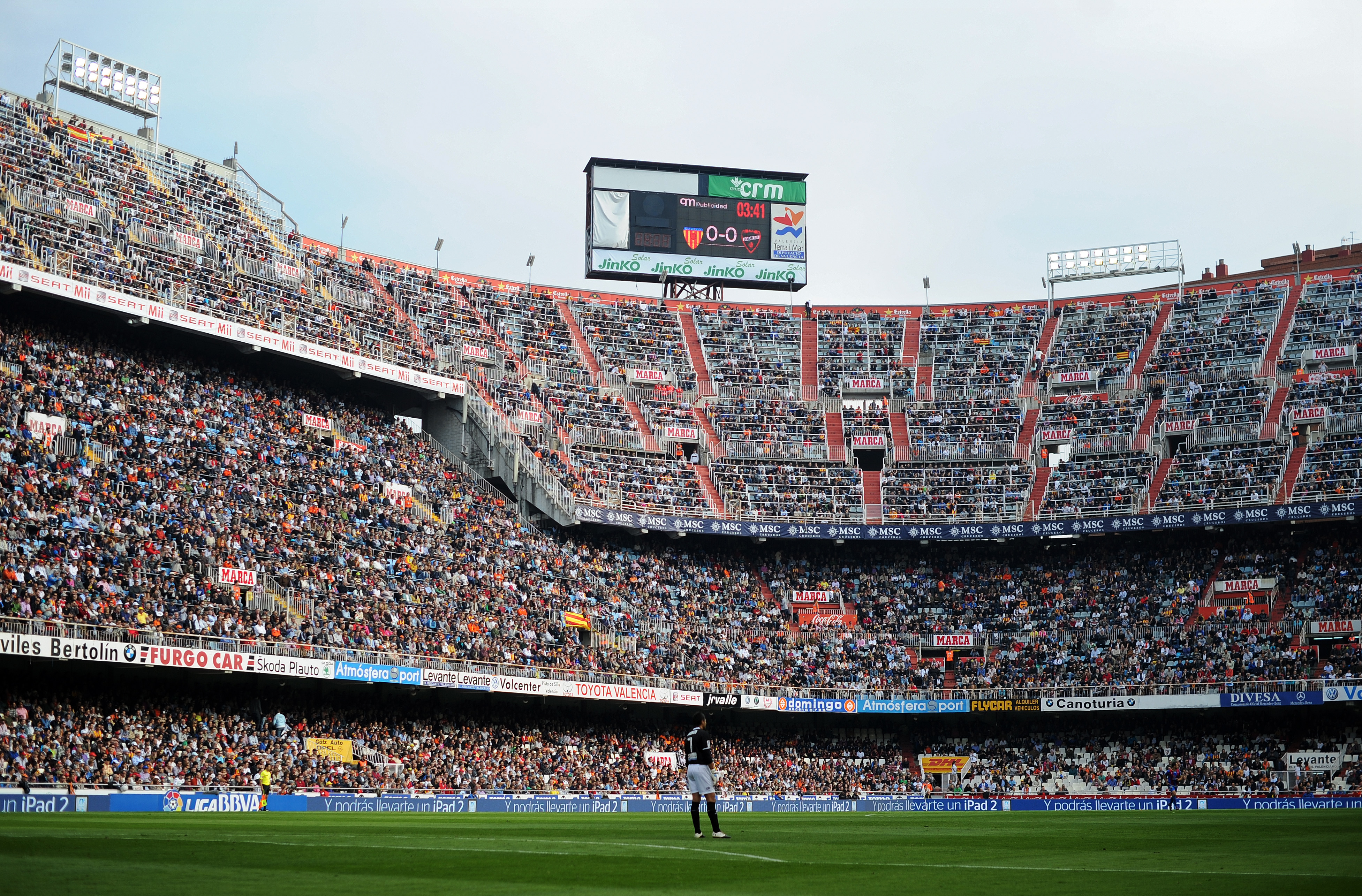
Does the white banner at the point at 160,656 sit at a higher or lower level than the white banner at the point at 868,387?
lower

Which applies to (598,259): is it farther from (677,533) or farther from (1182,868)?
(1182,868)

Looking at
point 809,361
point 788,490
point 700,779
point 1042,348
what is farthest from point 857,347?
point 700,779

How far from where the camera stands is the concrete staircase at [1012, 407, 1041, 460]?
224 ft

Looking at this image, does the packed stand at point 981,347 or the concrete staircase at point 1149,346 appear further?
the packed stand at point 981,347

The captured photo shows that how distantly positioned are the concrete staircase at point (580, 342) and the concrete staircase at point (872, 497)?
14.2 m

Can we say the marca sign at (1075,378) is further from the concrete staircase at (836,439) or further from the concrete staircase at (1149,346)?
the concrete staircase at (836,439)

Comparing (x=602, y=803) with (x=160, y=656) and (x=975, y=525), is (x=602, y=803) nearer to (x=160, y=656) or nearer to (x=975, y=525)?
(x=160, y=656)

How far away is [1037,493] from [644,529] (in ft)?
63.0

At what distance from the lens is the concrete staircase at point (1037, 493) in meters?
65.2

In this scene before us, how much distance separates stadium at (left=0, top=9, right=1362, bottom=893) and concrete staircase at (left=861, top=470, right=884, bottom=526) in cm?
16

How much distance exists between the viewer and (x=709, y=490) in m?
66.2

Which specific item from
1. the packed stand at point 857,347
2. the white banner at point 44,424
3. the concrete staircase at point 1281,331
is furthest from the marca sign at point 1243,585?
the white banner at point 44,424

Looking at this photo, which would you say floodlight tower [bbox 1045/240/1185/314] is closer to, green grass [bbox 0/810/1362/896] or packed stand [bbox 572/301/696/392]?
packed stand [bbox 572/301/696/392]

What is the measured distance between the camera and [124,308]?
4906 centimetres
